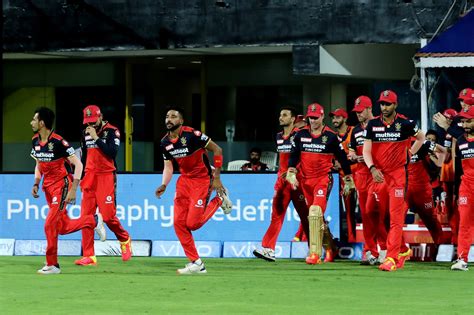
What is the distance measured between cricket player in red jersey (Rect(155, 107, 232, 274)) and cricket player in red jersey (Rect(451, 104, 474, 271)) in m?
3.30

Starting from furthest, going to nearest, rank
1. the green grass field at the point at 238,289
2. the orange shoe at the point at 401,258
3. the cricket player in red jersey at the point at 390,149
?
the orange shoe at the point at 401,258, the cricket player in red jersey at the point at 390,149, the green grass field at the point at 238,289

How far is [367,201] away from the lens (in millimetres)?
20594

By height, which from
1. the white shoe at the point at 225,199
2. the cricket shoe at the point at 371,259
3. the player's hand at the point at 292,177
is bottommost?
the cricket shoe at the point at 371,259

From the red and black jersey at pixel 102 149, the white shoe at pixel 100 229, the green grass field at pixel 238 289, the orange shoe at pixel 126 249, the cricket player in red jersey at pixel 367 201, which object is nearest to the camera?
the green grass field at pixel 238 289

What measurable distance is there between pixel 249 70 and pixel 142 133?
9.98ft

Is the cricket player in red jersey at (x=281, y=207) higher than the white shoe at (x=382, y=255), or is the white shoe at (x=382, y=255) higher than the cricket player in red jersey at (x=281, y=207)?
the cricket player in red jersey at (x=281, y=207)

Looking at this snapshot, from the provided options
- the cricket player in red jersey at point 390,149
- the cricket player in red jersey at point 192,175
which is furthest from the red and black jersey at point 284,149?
the cricket player in red jersey at point 192,175

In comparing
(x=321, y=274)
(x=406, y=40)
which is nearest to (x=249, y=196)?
(x=321, y=274)

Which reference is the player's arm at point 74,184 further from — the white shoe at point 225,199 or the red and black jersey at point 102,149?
the red and black jersey at point 102,149

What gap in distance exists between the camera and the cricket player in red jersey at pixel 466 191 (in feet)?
64.2

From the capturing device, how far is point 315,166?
21219 mm

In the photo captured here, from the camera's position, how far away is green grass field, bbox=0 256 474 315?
14.1m

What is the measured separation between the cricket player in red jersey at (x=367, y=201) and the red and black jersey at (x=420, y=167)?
68 centimetres

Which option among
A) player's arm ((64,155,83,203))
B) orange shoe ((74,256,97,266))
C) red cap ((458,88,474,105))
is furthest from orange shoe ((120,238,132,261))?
red cap ((458,88,474,105))
